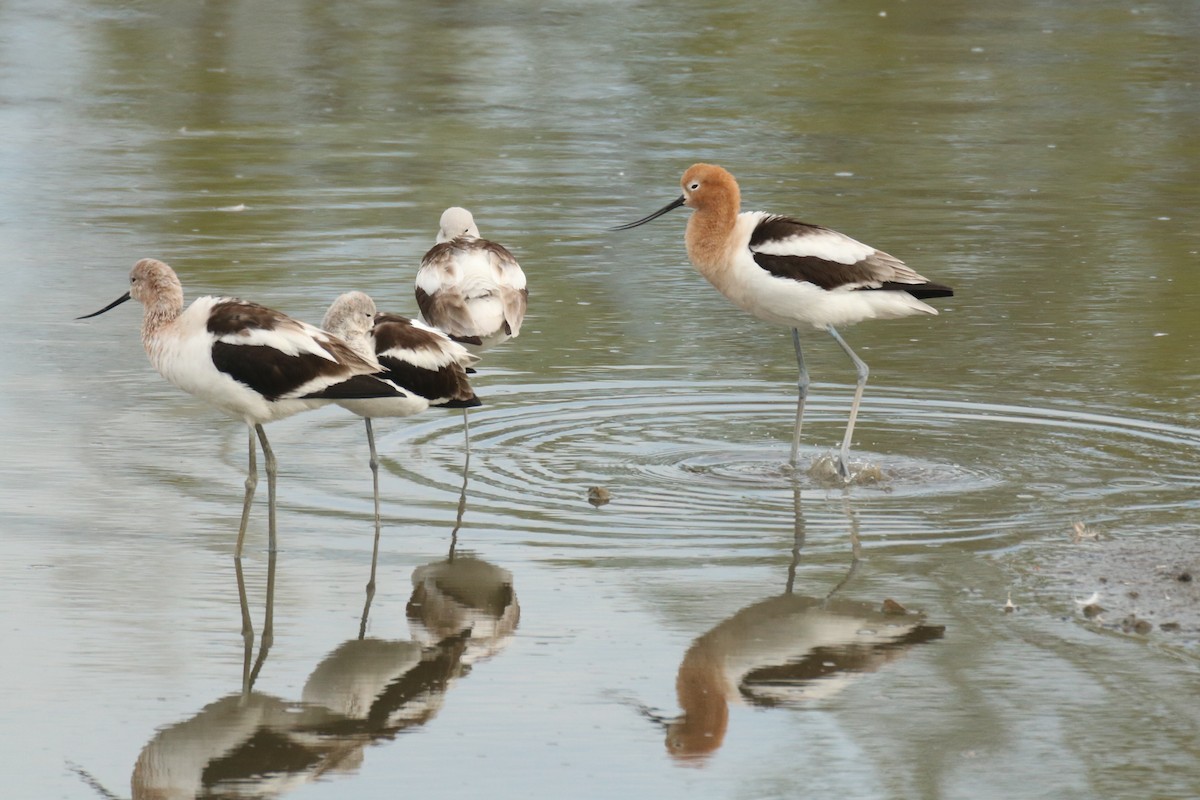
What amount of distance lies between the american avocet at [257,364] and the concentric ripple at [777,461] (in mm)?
914

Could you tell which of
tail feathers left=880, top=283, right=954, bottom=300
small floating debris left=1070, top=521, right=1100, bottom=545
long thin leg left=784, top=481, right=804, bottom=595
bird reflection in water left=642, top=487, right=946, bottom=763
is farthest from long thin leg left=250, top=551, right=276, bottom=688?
tail feathers left=880, top=283, right=954, bottom=300

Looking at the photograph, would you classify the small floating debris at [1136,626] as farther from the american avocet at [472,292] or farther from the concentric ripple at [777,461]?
the american avocet at [472,292]

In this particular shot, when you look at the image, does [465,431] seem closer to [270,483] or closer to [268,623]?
[270,483]

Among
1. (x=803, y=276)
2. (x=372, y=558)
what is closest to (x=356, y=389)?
(x=372, y=558)

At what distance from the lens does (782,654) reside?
6.62 meters

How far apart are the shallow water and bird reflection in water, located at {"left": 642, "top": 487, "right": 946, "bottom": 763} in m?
0.02

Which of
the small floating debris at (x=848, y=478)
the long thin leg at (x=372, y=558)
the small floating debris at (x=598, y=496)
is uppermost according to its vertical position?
the long thin leg at (x=372, y=558)

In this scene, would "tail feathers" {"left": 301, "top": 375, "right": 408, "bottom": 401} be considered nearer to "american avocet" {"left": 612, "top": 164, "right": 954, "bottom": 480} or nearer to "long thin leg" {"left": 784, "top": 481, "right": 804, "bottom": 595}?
"long thin leg" {"left": 784, "top": 481, "right": 804, "bottom": 595}

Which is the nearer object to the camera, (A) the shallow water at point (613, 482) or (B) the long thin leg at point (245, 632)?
(A) the shallow water at point (613, 482)

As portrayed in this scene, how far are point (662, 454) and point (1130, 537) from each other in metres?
2.28

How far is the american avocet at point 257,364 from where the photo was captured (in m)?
7.55

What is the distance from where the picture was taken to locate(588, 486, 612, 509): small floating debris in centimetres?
841

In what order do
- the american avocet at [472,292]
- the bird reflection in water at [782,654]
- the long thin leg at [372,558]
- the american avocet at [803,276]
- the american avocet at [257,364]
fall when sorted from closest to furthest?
the bird reflection in water at [782,654] → the long thin leg at [372,558] → the american avocet at [257,364] → the american avocet at [803,276] → the american avocet at [472,292]

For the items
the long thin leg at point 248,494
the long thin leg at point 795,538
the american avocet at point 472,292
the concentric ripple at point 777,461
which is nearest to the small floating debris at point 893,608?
the long thin leg at point 795,538
